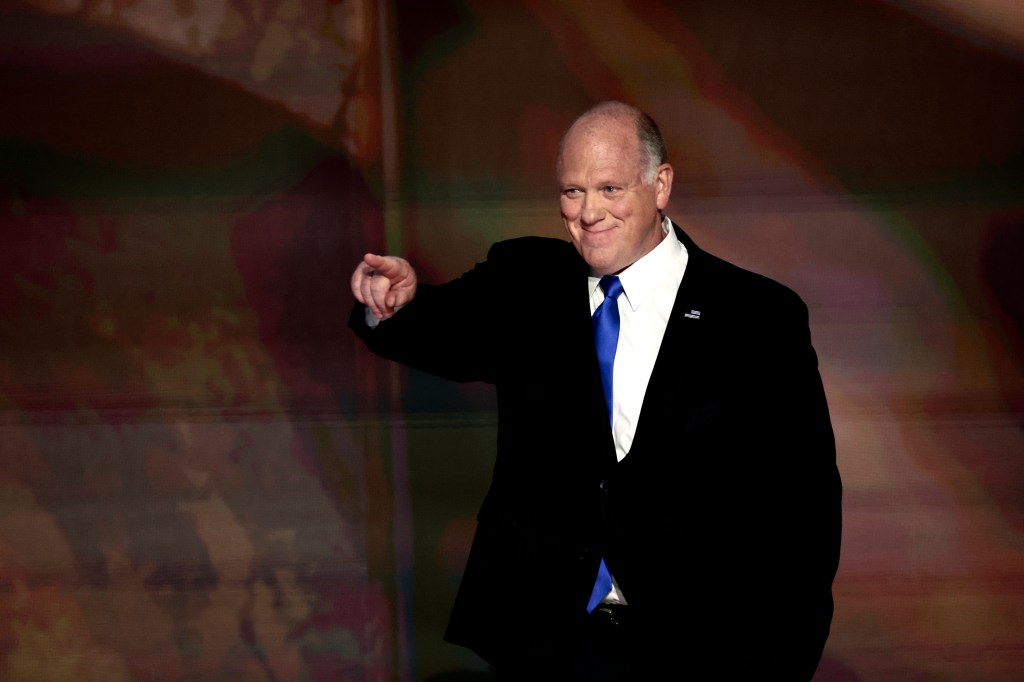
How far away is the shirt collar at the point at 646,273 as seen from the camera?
1.92 meters

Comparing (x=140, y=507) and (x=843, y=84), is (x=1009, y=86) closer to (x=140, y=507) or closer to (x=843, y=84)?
(x=843, y=84)

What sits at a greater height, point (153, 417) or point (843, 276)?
point (843, 276)

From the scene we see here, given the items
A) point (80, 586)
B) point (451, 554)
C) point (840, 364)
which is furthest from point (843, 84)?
point (80, 586)

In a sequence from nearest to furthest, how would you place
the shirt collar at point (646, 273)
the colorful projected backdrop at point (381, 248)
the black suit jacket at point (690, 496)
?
the black suit jacket at point (690, 496)
the shirt collar at point (646, 273)
the colorful projected backdrop at point (381, 248)

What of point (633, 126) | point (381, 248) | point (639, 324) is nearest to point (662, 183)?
point (633, 126)

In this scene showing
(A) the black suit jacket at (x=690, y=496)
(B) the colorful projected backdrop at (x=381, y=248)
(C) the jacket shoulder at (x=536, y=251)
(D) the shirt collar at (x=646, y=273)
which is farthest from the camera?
(B) the colorful projected backdrop at (x=381, y=248)

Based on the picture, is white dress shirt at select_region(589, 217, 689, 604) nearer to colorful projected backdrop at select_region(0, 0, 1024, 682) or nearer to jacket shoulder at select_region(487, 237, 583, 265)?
jacket shoulder at select_region(487, 237, 583, 265)

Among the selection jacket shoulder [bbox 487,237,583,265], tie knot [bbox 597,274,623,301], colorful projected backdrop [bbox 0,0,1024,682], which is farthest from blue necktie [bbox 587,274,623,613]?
colorful projected backdrop [bbox 0,0,1024,682]

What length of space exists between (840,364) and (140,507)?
1.88 meters

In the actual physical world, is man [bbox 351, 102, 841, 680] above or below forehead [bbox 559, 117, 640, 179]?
below

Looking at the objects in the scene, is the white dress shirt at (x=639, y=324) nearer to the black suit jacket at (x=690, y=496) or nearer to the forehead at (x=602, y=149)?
the black suit jacket at (x=690, y=496)

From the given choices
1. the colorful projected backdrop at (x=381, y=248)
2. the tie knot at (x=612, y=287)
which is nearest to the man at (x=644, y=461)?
the tie knot at (x=612, y=287)

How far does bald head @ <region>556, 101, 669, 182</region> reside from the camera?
187cm

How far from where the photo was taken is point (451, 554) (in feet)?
9.35
